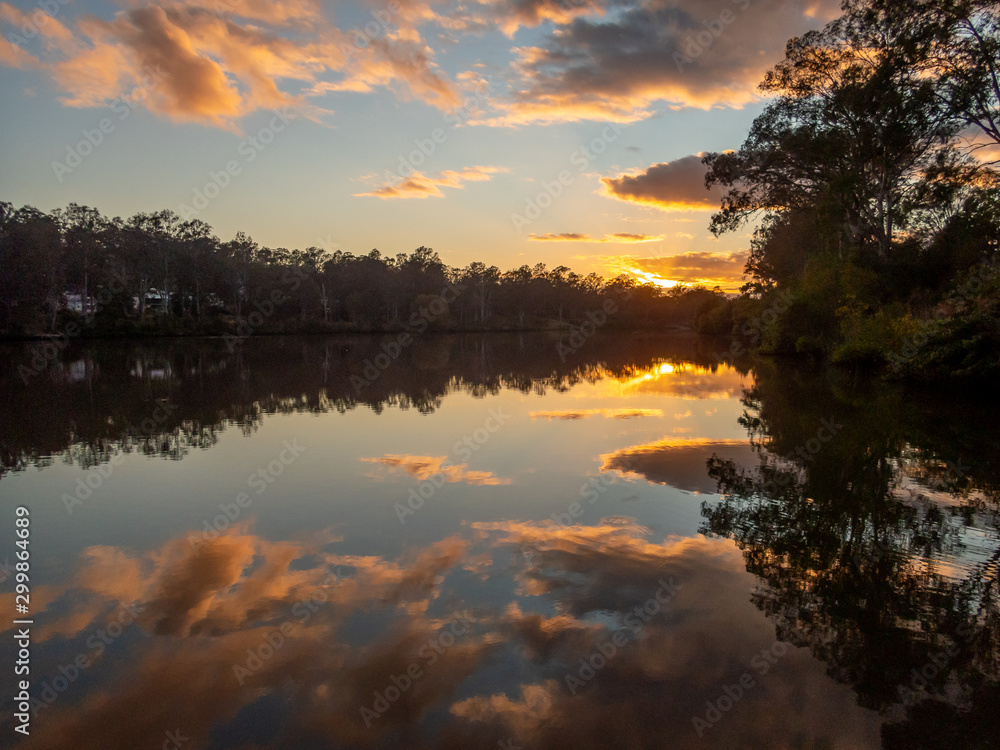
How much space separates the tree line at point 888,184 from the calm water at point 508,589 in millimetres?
9562

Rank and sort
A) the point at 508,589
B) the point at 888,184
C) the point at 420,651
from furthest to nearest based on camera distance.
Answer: the point at 888,184 → the point at 508,589 → the point at 420,651

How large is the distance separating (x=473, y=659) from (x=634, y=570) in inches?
83.7

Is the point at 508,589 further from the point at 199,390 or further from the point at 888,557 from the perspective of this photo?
the point at 199,390

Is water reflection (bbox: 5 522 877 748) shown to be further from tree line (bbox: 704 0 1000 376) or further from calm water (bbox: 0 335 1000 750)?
tree line (bbox: 704 0 1000 376)

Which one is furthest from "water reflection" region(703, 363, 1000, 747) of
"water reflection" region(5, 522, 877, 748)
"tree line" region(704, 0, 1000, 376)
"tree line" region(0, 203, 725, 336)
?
"tree line" region(0, 203, 725, 336)

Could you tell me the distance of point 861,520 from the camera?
23.9ft

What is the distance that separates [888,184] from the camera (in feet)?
89.6

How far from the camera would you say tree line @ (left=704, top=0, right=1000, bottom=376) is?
66.3 feet

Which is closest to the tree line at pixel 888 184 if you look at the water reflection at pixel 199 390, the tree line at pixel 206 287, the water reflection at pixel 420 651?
the water reflection at pixel 199 390

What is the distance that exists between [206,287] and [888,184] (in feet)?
248

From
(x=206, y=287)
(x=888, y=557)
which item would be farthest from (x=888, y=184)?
(x=206, y=287)

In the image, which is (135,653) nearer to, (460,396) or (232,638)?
(232,638)

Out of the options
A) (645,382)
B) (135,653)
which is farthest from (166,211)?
(135,653)

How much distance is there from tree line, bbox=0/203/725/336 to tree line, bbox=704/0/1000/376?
57403mm
